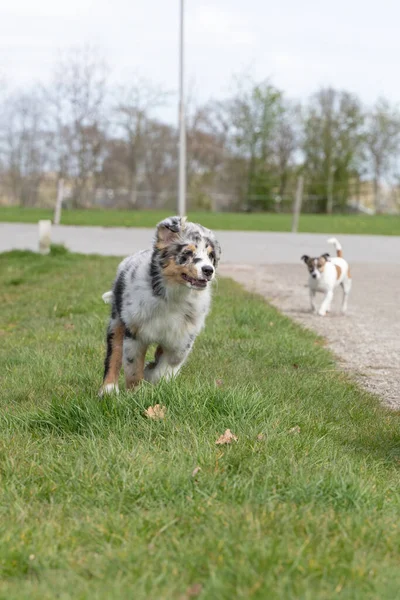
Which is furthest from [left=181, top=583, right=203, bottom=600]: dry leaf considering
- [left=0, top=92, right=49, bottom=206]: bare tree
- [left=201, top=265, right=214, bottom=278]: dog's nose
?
[left=0, top=92, right=49, bottom=206]: bare tree

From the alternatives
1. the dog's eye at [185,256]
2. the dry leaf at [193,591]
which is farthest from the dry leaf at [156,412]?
the dry leaf at [193,591]

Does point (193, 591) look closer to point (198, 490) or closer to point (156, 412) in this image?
point (198, 490)

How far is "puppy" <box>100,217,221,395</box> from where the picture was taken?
16.7ft

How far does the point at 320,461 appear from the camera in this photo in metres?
3.84

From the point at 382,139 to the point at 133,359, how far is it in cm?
5802

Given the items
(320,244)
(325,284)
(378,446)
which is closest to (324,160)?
(320,244)

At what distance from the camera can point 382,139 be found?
6016cm

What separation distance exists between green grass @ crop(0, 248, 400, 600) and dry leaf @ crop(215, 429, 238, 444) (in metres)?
0.05

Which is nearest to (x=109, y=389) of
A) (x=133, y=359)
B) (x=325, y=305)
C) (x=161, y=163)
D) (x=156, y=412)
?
(x=133, y=359)

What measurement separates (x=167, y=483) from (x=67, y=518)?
46cm

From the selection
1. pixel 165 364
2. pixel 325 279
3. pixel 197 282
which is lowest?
pixel 165 364

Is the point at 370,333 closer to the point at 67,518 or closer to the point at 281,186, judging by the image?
the point at 67,518

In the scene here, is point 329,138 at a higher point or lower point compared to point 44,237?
higher

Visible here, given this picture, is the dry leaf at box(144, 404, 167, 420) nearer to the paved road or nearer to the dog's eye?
the dog's eye
